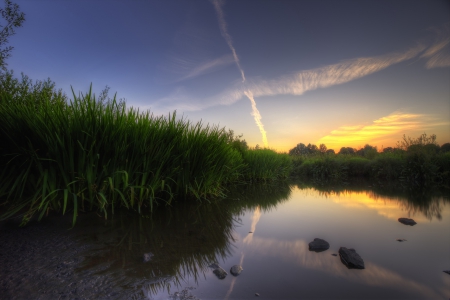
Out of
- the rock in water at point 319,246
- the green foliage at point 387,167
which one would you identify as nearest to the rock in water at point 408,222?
the rock in water at point 319,246

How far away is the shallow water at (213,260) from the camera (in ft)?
3.49

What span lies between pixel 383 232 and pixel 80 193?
311 centimetres

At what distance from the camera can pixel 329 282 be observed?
46.2 inches

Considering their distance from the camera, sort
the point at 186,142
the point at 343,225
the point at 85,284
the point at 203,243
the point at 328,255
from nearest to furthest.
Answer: the point at 85,284, the point at 328,255, the point at 203,243, the point at 343,225, the point at 186,142

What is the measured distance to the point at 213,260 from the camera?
4.68ft

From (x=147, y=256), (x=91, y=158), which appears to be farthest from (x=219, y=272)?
(x=91, y=158)

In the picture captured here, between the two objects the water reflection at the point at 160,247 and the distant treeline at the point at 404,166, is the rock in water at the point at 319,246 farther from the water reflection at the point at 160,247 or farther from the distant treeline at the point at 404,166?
the distant treeline at the point at 404,166

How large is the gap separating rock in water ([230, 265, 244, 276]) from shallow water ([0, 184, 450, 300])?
0.03 metres

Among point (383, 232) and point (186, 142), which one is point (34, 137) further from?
point (383, 232)

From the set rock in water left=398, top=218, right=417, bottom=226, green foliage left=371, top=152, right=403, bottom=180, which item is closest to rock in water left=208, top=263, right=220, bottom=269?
rock in water left=398, top=218, right=417, bottom=226

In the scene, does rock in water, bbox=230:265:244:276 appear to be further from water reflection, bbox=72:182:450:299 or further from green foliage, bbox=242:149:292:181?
green foliage, bbox=242:149:292:181

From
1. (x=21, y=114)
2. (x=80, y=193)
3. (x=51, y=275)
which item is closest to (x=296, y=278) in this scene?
(x=51, y=275)

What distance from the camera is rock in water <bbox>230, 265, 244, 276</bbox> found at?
4.05 ft

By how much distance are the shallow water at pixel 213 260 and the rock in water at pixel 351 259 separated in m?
0.04
